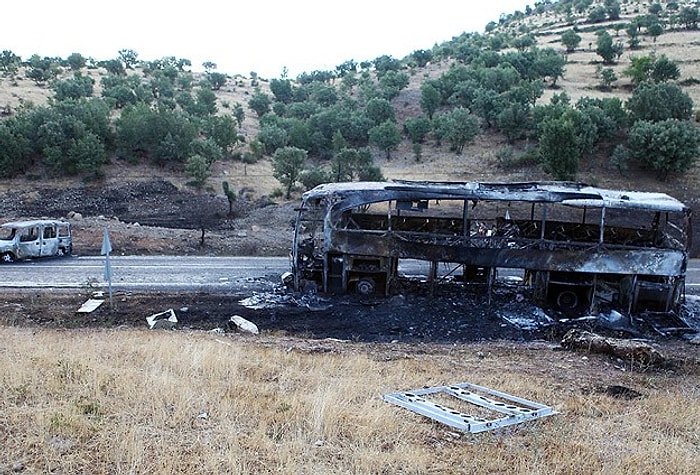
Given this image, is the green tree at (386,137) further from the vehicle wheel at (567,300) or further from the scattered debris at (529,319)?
the scattered debris at (529,319)

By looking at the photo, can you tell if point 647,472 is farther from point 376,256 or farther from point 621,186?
point 621,186

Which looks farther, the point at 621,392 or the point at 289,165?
the point at 289,165

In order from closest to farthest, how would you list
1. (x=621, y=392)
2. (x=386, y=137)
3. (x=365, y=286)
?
(x=621, y=392) → (x=365, y=286) → (x=386, y=137)

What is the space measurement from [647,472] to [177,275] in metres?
18.7

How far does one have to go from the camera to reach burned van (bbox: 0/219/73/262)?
77.9ft

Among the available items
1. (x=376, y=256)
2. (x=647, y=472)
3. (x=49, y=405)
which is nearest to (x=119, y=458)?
(x=49, y=405)

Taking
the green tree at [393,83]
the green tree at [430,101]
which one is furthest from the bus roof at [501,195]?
the green tree at [393,83]

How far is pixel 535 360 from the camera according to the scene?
1226 centimetres

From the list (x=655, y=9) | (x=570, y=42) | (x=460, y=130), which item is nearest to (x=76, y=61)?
(x=460, y=130)

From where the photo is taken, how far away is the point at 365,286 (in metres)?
19.5

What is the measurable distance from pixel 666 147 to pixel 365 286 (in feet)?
99.2

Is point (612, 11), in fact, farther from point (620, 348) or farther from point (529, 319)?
point (620, 348)

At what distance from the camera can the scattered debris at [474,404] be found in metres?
6.90

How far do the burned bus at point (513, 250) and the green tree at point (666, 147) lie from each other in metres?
23.0
